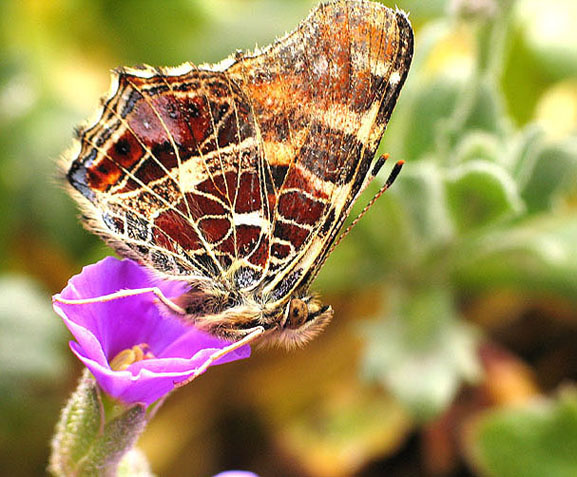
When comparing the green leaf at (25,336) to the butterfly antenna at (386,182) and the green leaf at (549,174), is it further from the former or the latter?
the green leaf at (549,174)

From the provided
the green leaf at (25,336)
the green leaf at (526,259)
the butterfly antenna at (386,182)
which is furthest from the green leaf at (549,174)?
the green leaf at (25,336)

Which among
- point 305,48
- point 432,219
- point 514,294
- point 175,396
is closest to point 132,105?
point 305,48

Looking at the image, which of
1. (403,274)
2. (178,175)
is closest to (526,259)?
(403,274)

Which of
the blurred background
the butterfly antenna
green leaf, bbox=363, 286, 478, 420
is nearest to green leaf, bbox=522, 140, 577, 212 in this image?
the blurred background

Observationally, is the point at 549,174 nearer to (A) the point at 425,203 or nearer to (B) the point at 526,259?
(A) the point at 425,203

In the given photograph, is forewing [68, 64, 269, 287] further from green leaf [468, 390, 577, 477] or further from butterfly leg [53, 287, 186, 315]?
green leaf [468, 390, 577, 477]

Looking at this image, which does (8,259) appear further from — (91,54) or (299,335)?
(299,335)
